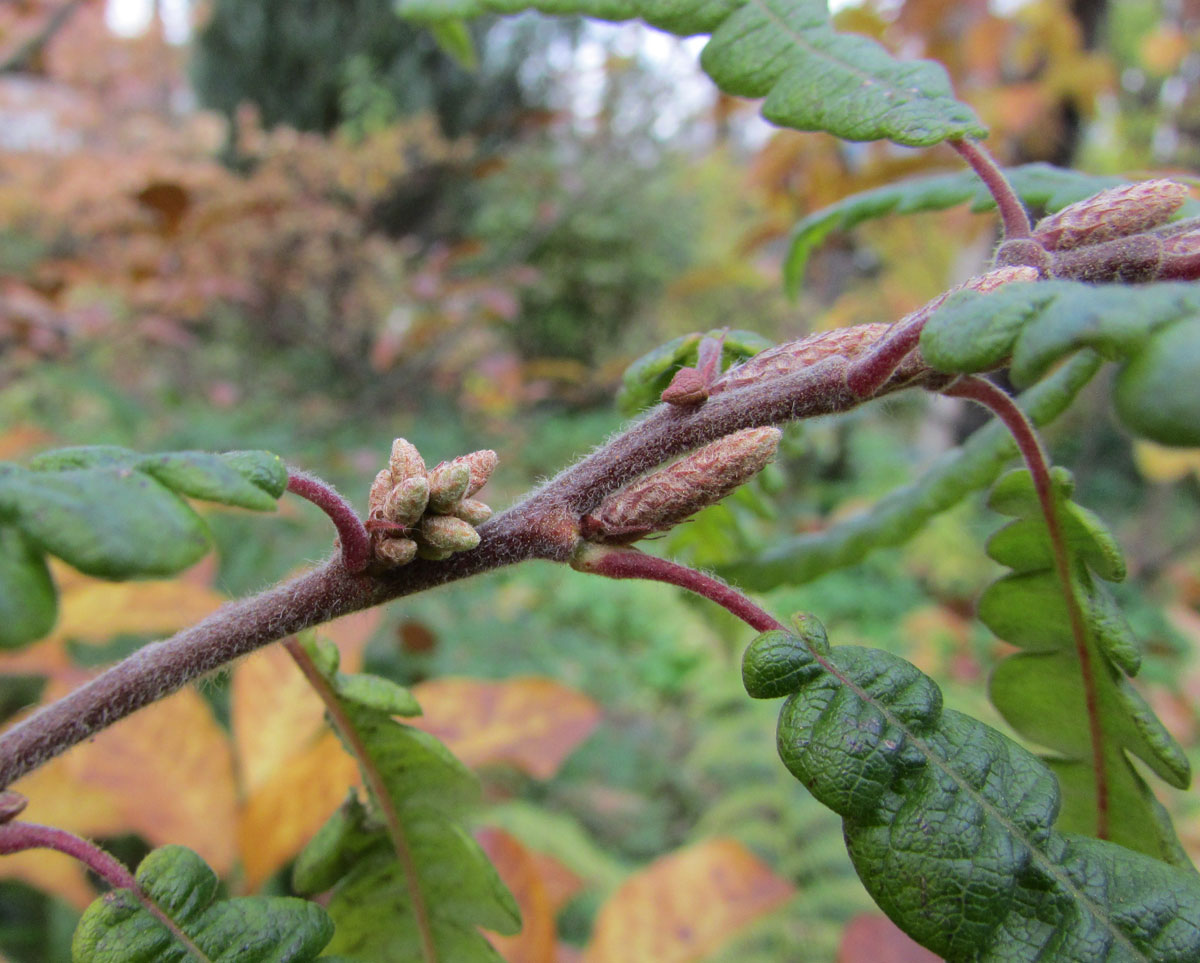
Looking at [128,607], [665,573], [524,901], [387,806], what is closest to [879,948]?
[524,901]

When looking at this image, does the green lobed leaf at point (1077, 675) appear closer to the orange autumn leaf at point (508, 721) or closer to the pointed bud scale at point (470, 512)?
the pointed bud scale at point (470, 512)

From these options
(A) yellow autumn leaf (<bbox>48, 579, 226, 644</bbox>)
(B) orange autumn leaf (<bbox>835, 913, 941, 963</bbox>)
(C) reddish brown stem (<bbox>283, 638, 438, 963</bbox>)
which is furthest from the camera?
(A) yellow autumn leaf (<bbox>48, 579, 226, 644</bbox>)

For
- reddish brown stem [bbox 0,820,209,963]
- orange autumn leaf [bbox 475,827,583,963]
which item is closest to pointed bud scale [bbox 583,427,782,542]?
reddish brown stem [bbox 0,820,209,963]

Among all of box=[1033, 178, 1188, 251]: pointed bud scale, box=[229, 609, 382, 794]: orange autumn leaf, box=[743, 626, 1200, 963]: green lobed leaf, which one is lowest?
box=[229, 609, 382, 794]: orange autumn leaf

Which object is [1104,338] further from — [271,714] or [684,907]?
[271,714]

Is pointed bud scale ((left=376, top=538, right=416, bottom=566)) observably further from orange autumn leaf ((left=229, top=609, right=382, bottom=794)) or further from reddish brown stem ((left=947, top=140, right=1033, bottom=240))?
orange autumn leaf ((left=229, top=609, right=382, bottom=794))

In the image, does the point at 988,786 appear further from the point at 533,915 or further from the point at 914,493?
the point at 533,915

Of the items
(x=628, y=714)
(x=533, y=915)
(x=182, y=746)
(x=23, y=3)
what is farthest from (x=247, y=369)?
(x=533, y=915)

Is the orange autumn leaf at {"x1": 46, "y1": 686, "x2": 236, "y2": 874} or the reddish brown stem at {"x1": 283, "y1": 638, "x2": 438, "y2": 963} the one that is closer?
the reddish brown stem at {"x1": 283, "y1": 638, "x2": 438, "y2": 963}
